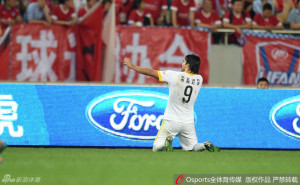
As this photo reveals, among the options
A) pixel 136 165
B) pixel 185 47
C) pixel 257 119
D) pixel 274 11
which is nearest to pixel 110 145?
pixel 257 119

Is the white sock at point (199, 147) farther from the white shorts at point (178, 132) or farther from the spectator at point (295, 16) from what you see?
the spectator at point (295, 16)

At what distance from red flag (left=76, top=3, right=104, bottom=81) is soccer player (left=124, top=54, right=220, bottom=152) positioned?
4899 mm

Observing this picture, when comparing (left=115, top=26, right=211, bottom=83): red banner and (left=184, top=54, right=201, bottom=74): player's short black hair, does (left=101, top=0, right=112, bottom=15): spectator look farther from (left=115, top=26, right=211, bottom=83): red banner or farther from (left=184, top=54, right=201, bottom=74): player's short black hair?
(left=184, top=54, right=201, bottom=74): player's short black hair

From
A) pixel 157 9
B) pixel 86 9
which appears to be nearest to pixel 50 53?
pixel 86 9

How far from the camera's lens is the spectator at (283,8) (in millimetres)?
18203

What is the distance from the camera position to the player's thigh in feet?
35.7

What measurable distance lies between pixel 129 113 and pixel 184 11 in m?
5.14

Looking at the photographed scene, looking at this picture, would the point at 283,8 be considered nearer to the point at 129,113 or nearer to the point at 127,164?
the point at 129,113

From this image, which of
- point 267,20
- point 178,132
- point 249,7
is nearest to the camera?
point 178,132

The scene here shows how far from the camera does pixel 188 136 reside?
11.0m

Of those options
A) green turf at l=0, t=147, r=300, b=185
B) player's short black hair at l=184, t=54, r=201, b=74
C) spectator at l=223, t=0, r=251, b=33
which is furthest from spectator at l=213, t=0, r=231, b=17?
player's short black hair at l=184, t=54, r=201, b=74

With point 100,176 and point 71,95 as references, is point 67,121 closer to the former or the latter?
point 71,95

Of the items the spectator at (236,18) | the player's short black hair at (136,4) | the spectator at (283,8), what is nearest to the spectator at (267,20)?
the spectator at (236,18)

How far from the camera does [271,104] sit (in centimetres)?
1277
